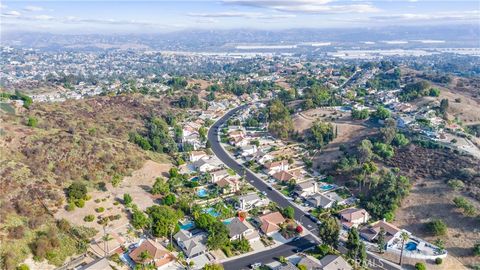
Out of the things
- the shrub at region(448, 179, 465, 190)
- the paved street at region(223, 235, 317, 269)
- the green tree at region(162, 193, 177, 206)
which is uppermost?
the shrub at region(448, 179, 465, 190)

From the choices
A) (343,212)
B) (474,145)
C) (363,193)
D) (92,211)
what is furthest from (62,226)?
(474,145)

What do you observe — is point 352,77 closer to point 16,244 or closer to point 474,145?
point 474,145

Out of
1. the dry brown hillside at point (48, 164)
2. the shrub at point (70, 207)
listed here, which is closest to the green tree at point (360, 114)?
A: the dry brown hillside at point (48, 164)

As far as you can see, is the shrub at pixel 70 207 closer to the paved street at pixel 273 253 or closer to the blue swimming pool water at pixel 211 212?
the blue swimming pool water at pixel 211 212

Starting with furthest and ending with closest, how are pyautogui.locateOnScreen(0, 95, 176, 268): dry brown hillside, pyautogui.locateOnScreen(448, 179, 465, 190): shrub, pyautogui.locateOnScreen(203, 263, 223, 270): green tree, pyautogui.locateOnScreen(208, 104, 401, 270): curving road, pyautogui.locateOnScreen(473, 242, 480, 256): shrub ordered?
1. pyautogui.locateOnScreen(448, 179, 465, 190): shrub
2. pyautogui.locateOnScreen(473, 242, 480, 256): shrub
3. pyautogui.locateOnScreen(208, 104, 401, 270): curving road
4. pyautogui.locateOnScreen(0, 95, 176, 268): dry brown hillside
5. pyautogui.locateOnScreen(203, 263, 223, 270): green tree

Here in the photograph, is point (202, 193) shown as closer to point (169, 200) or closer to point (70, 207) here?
point (169, 200)

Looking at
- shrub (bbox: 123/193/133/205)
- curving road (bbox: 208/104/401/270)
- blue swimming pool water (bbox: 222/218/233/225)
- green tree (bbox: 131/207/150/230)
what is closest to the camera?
curving road (bbox: 208/104/401/270)

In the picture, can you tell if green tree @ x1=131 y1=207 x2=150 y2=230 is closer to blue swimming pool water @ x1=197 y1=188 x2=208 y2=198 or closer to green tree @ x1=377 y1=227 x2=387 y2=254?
blue swimming pool water @ x1=197 y1=188 x2=208 y2=198

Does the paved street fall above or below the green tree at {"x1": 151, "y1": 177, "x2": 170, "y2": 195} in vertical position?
below

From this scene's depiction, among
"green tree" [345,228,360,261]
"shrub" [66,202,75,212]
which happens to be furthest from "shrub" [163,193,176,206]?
"green tree" [345,228,360,261]

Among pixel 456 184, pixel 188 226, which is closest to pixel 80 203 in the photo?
pixel 188 226

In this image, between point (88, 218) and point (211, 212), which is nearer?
point (88, 218)
